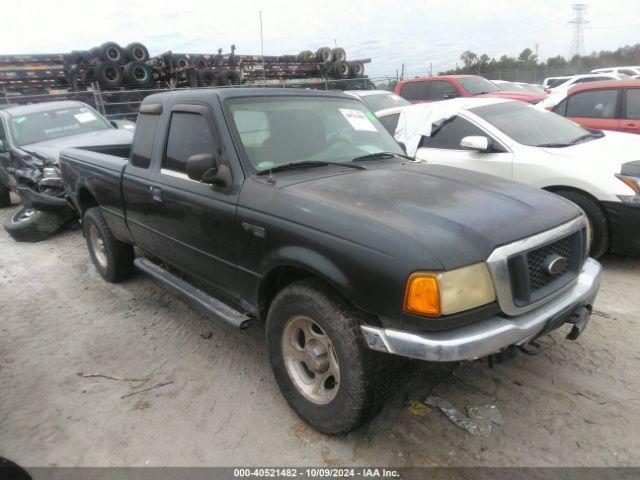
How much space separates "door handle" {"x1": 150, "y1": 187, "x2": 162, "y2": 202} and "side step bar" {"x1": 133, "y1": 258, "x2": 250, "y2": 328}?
0.66 metres

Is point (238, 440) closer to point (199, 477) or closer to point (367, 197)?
point (199, 477)

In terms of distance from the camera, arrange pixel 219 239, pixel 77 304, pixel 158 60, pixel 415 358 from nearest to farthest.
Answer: pixel 415 358
pixel 219 239
pixel 77 304
pixel 158 60

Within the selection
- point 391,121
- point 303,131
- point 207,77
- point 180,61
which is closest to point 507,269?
point 303,131

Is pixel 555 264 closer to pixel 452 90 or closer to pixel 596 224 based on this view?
pixel 596 224

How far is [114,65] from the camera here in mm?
15875

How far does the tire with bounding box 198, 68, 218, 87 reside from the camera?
16594 millimetres

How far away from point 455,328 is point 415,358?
237 millimetres

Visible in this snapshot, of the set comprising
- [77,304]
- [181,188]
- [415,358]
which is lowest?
[77,304]

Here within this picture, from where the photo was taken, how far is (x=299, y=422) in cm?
271

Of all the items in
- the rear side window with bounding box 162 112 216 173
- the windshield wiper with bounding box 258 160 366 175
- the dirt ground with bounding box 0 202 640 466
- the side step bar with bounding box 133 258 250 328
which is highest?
the rear side window with bounding box 162 112 216 173

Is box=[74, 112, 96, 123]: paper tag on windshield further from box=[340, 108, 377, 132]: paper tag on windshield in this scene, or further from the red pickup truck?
the red pickup truck

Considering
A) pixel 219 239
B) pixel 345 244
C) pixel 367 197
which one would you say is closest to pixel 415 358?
pixel 345 244

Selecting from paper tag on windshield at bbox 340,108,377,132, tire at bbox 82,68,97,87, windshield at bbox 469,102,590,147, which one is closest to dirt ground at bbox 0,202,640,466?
windshield at bbox 469,102,590,147

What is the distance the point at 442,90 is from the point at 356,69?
11.0 m
